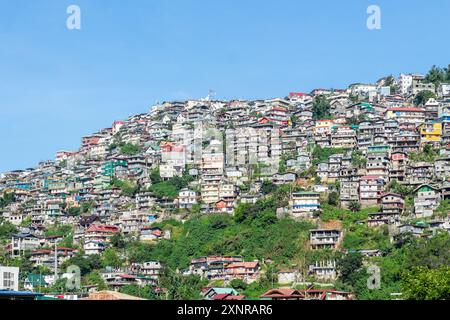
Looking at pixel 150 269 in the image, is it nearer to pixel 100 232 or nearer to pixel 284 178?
pixel 100 232

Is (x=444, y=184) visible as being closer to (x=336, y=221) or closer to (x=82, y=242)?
(x=336, y=221)

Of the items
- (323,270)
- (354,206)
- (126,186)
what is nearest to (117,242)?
(126,186)

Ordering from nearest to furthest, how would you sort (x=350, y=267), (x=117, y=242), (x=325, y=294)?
(x=325, y=294) → (x=350, y=267) → (x=117, y=242)

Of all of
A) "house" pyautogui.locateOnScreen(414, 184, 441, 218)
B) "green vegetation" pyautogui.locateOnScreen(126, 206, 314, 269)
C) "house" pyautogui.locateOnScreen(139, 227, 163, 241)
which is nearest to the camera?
"green vegetation" pyautogui.locateOnScreen(126, 206, 314, 269)

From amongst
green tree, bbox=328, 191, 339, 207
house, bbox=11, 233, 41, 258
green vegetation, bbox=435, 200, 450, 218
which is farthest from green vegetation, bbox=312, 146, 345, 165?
house, bbox=11, 233, 41, 258

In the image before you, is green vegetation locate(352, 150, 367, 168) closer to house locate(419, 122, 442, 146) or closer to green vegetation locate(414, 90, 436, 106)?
house locate(419, 122, 442, 146)

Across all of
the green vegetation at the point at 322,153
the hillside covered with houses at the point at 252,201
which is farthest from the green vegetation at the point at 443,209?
the green vegetation at the point at 322,153

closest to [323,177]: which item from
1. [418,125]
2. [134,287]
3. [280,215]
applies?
[280,215]
